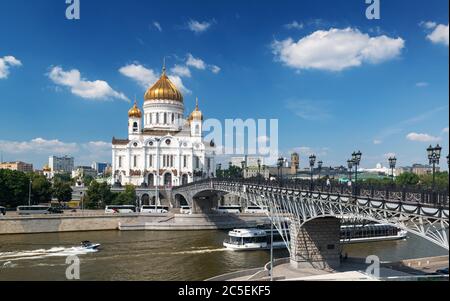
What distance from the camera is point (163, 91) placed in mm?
80312

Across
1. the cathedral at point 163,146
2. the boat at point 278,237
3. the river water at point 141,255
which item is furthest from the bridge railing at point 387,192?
the cathedral at point 163,146

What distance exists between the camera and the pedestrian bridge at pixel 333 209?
15.3 metres

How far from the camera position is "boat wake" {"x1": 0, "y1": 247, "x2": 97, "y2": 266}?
1239 inches

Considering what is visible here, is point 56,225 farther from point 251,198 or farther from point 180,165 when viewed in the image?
point 180,165

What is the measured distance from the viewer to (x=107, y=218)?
49406 millimetres

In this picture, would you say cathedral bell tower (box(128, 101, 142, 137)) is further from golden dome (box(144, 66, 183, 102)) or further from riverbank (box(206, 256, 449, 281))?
riverbank (box(206, 256, 449, 281))

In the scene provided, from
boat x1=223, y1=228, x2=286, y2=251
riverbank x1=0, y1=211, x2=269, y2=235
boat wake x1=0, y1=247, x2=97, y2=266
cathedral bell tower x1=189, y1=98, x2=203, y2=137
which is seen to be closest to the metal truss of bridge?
boat x1=223, y1=228, x2=286, y2=251

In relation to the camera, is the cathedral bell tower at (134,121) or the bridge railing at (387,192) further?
the cathedral bell tower at (134,121)

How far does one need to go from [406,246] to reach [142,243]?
24.5m

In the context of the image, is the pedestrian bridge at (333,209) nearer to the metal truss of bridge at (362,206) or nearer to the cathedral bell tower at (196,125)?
the metal truss of bridge at (362,206)

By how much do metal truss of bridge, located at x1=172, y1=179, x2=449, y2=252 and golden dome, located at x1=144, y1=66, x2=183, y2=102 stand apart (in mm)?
47808

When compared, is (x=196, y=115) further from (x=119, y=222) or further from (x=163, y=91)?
(x=119, y=222)

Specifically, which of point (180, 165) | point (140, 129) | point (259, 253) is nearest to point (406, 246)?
point (259, 253)
